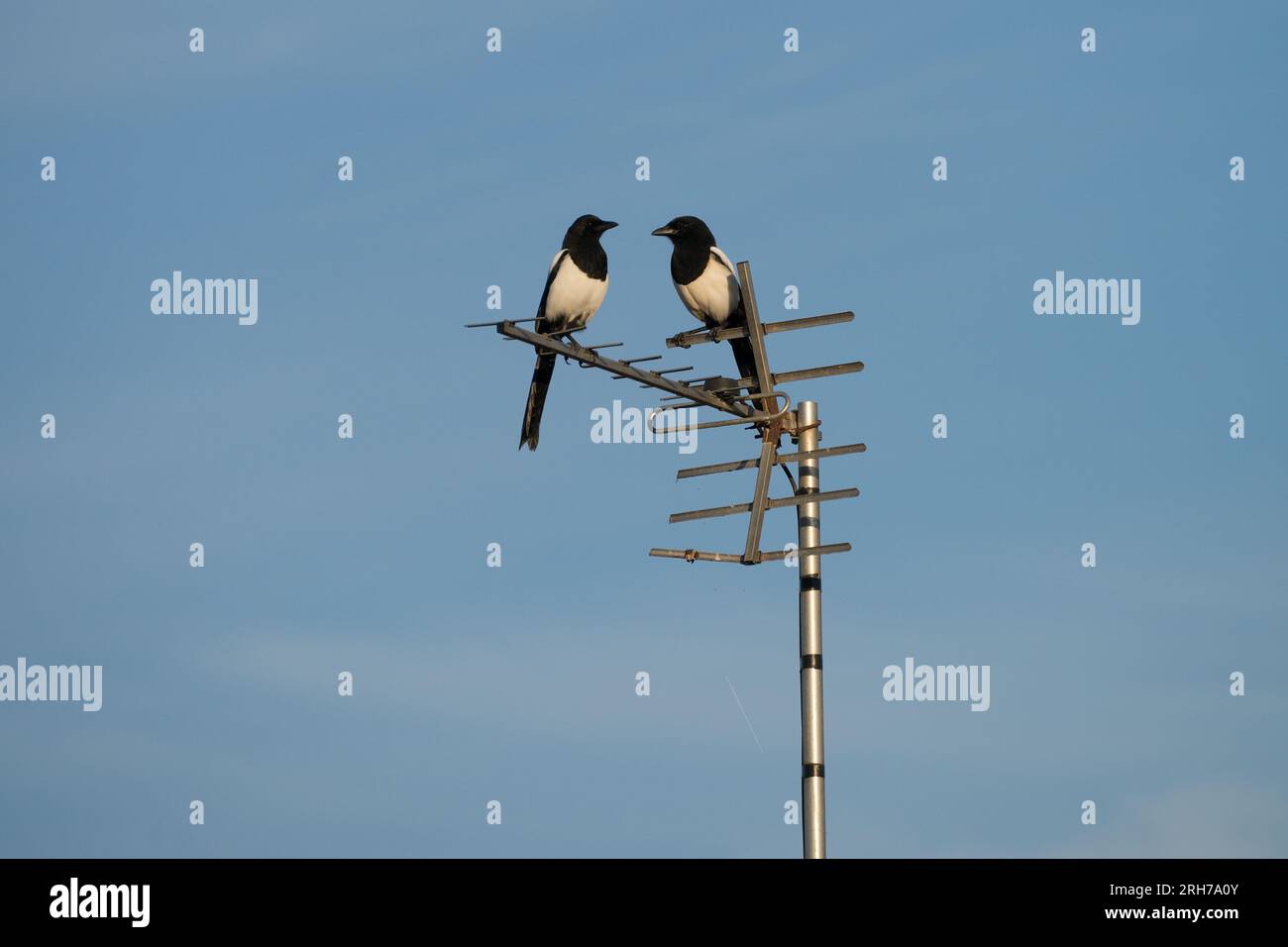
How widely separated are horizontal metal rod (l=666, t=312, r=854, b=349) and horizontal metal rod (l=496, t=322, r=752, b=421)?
0.67 meters

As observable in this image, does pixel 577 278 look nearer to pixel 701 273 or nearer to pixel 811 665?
pixel 701 273

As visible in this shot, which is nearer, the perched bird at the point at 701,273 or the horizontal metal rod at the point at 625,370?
the horizontal metal rod at the point at 625,370

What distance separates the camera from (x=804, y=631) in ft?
44.3

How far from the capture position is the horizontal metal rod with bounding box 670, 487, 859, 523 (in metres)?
13.9

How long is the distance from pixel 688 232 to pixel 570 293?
4.01 feet

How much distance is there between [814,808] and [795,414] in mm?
3047

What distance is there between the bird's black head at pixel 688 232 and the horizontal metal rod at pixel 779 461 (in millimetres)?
3443

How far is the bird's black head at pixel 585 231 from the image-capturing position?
1769 cm

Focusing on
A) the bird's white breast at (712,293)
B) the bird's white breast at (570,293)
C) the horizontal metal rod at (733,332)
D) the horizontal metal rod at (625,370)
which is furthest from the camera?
the bird's white breast at (570,293)

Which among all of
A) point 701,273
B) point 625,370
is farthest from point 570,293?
point 625,370

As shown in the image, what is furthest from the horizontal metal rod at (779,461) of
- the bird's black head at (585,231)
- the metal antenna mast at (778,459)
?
the bird's black head at (585,231)

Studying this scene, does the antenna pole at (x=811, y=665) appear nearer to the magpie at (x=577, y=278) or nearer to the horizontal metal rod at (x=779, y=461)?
the horizontal metal rod at (x=779, y=461)
